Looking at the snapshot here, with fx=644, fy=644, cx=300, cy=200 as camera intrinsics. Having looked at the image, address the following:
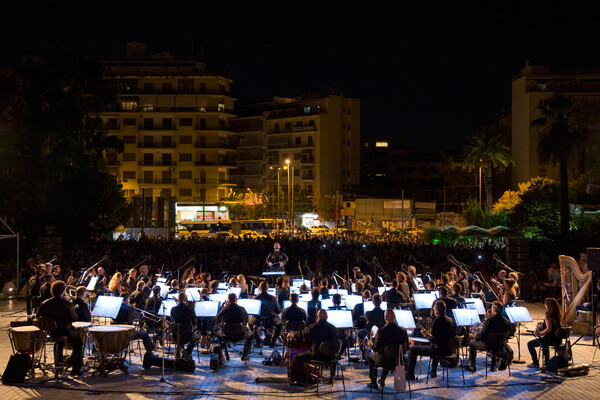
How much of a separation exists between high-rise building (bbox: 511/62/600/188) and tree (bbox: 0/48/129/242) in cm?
4468

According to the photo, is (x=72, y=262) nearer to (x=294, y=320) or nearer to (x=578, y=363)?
(x=294, y=320)

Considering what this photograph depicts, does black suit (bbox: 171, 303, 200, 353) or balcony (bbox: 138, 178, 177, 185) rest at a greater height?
balcony (bbox: 138, 178, 177, 185)

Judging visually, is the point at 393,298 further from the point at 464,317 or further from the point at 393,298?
the point at 464,317

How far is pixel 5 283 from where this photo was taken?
87.1ft

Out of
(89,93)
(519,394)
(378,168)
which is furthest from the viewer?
(378,168)

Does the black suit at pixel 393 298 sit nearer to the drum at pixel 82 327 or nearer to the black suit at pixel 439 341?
the black suit at pixel 439 341

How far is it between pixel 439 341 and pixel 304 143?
2993 inches

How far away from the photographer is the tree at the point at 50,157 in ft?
115

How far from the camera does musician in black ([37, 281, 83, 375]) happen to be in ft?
41.5

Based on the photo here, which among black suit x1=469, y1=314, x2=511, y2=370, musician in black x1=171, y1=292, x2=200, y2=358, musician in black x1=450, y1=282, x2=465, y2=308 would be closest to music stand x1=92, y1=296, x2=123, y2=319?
musician in black x1=171, y1=292, x2=200, y2=358

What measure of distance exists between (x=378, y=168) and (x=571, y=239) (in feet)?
263

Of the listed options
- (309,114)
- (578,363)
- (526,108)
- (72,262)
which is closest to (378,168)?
(309,114)

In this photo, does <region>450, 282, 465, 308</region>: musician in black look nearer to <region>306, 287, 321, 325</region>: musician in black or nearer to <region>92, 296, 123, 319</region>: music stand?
<region>306, 287, 321, 325</region>: musician in black

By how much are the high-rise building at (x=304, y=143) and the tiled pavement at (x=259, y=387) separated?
71.0 metres
